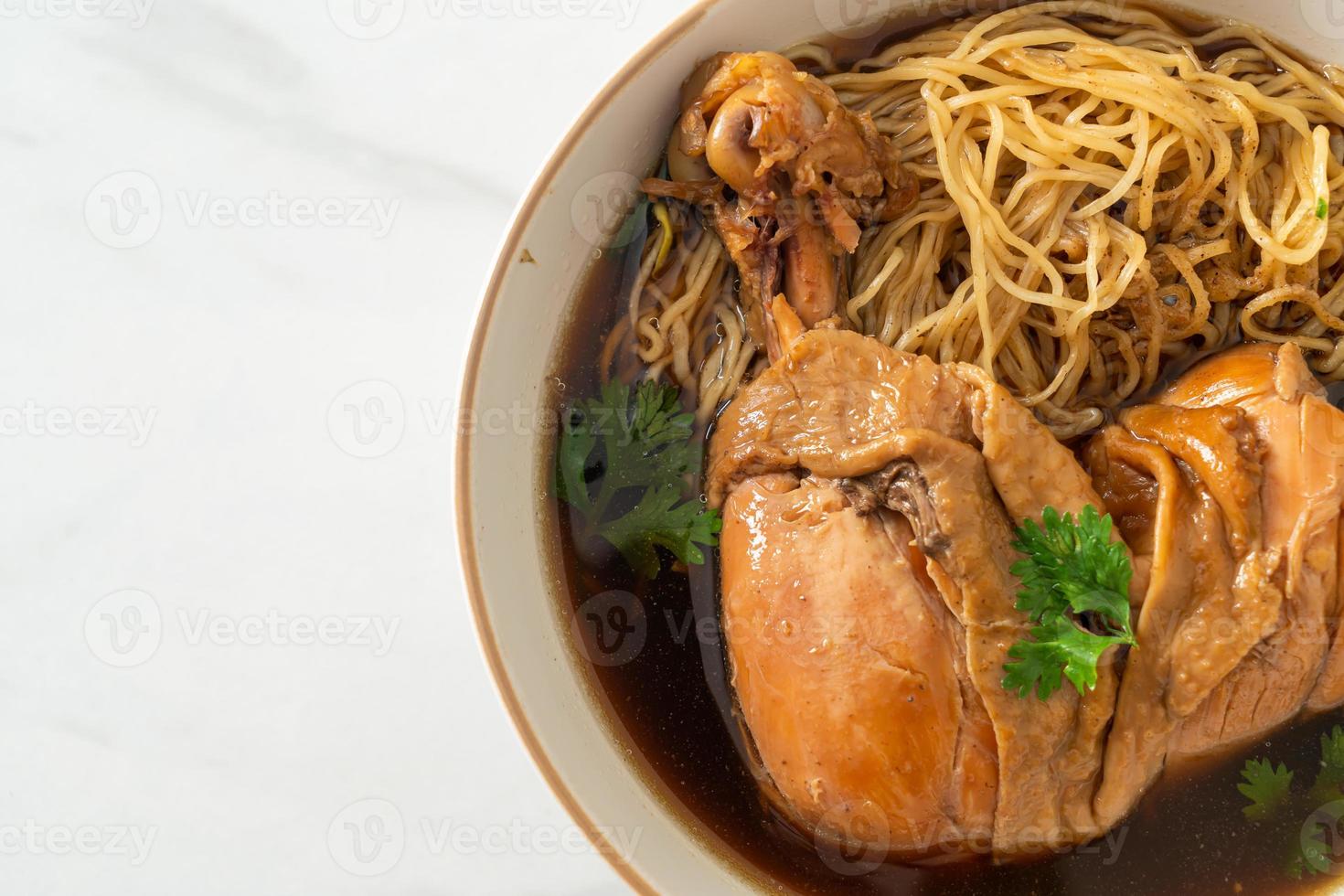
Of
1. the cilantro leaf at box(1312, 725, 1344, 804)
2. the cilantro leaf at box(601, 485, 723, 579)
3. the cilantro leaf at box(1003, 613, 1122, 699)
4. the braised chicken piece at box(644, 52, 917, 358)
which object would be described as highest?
the braised chicken piece at box(644, 52, 917, 358)

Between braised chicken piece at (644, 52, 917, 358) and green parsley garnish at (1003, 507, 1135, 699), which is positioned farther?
braised chicken piece at (644, 52, 917, 358)

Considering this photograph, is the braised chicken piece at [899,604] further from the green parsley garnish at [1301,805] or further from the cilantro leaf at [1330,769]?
the cilantro leaf at [1330,769]

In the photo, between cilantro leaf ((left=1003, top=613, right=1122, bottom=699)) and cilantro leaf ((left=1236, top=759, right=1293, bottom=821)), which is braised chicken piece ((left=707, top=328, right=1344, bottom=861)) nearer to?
cilantro leaf ((left=1003, top=613, right=1122, bottom=699))

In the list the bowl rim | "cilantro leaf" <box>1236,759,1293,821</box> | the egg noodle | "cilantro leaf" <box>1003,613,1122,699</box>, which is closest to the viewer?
"cilantro leaf" <box>1003,613,1122,699</box>

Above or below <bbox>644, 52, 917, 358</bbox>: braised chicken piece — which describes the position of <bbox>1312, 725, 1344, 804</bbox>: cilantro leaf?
below

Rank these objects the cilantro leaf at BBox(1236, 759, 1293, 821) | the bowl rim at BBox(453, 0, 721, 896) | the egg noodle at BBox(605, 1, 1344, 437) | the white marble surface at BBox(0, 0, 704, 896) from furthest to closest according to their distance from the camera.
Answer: the white marble surface at BBox(0, 0, 704, 896) → the cilantro leaf at BBox(1236, 759, 1293, 821) → the egg noodle at BBox(605, 1, 1344, 437) → the bowl rim at BBox(453, 0, 721, 896)

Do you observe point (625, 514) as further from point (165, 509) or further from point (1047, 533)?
point (165, 509)

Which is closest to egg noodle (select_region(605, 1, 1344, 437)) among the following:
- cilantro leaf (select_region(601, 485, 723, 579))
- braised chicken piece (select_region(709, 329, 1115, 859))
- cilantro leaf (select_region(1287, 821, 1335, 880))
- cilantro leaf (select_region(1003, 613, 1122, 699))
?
cilantro leaf (select_region(601, 485, 723, 579))

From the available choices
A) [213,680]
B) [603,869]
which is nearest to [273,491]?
[213,680]
